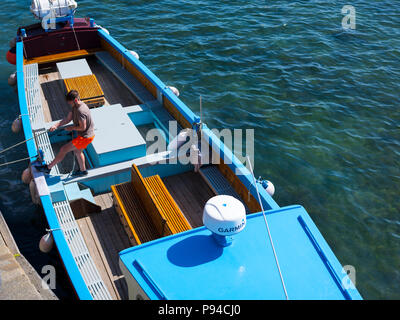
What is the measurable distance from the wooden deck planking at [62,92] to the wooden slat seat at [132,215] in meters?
4.54

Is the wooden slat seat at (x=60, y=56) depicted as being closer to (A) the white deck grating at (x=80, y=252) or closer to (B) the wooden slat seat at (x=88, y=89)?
(B) the wooden slat seat at (x=88, y=89)

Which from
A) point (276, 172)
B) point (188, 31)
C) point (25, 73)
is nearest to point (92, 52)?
point (25, 73)

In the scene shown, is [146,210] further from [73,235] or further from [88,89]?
[88,89]

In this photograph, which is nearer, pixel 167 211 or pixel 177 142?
pixel 167 211

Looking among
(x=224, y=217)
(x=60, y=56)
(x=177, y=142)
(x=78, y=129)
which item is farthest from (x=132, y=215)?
(x=60, y=56)

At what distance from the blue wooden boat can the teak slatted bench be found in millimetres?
27

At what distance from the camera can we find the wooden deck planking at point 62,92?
12.5 meters

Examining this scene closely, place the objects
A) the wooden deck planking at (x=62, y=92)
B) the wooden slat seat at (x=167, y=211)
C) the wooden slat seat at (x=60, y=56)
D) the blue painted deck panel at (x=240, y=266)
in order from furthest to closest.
→ the wooden slat seat at (x=60, y=56), the wooden deck planking at (x=62, y=92), the wooden slat seat at (x=167, y=211), the blue painted deck panel at (x=240, y=266)

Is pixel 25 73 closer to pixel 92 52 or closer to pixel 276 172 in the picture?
pixel 92 52

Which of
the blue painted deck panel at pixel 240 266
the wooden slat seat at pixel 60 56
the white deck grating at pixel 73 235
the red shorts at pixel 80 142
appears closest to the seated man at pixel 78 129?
the red shorts at pixel 80 142

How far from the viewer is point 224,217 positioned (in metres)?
5.41

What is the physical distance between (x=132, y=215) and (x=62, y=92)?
6817 mm

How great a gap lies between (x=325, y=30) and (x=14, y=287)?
1855 centimetres

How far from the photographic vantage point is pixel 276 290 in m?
5.26
